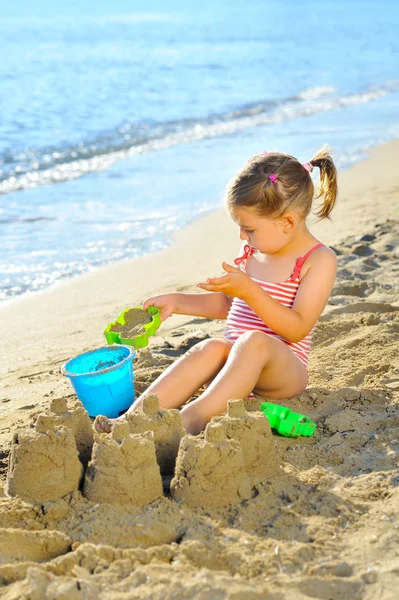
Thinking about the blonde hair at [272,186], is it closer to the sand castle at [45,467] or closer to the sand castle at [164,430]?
the sand castle at [164,430]

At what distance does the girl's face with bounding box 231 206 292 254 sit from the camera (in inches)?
128

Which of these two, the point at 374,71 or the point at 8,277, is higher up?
the point at 374,71

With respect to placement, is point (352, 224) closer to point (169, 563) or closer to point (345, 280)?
point (345, 280)

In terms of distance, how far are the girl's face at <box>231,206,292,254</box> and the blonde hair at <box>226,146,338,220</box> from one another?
1.2 inches

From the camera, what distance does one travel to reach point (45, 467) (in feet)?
8.20

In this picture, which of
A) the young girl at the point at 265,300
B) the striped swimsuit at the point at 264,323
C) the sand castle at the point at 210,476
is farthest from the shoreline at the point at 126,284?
the sand castle at the point at 210,476

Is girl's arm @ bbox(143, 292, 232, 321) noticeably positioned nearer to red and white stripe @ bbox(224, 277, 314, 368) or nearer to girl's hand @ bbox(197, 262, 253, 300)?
red and white stripe @ bbox(224, 277, 314, 368)

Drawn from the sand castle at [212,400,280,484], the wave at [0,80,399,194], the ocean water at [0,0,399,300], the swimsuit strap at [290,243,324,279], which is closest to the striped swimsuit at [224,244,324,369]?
the swimsuit strap at [290,243,324,279]

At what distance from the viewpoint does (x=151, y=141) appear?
11.3m

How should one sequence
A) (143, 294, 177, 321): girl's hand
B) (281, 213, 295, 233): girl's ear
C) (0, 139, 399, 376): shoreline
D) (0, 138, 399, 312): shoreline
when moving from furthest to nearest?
(0, 138, 399, 312): shoreline
(0, 139, 399, 376): shoreline
(143, 294, 177, 321): girl's hand
(281, 213, 295, 233): girl's ear

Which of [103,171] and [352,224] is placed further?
[103,171]

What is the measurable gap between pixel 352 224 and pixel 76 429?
389 cm

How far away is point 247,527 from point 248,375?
827 mm

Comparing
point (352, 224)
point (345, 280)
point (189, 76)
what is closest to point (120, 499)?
point (345, 280)
